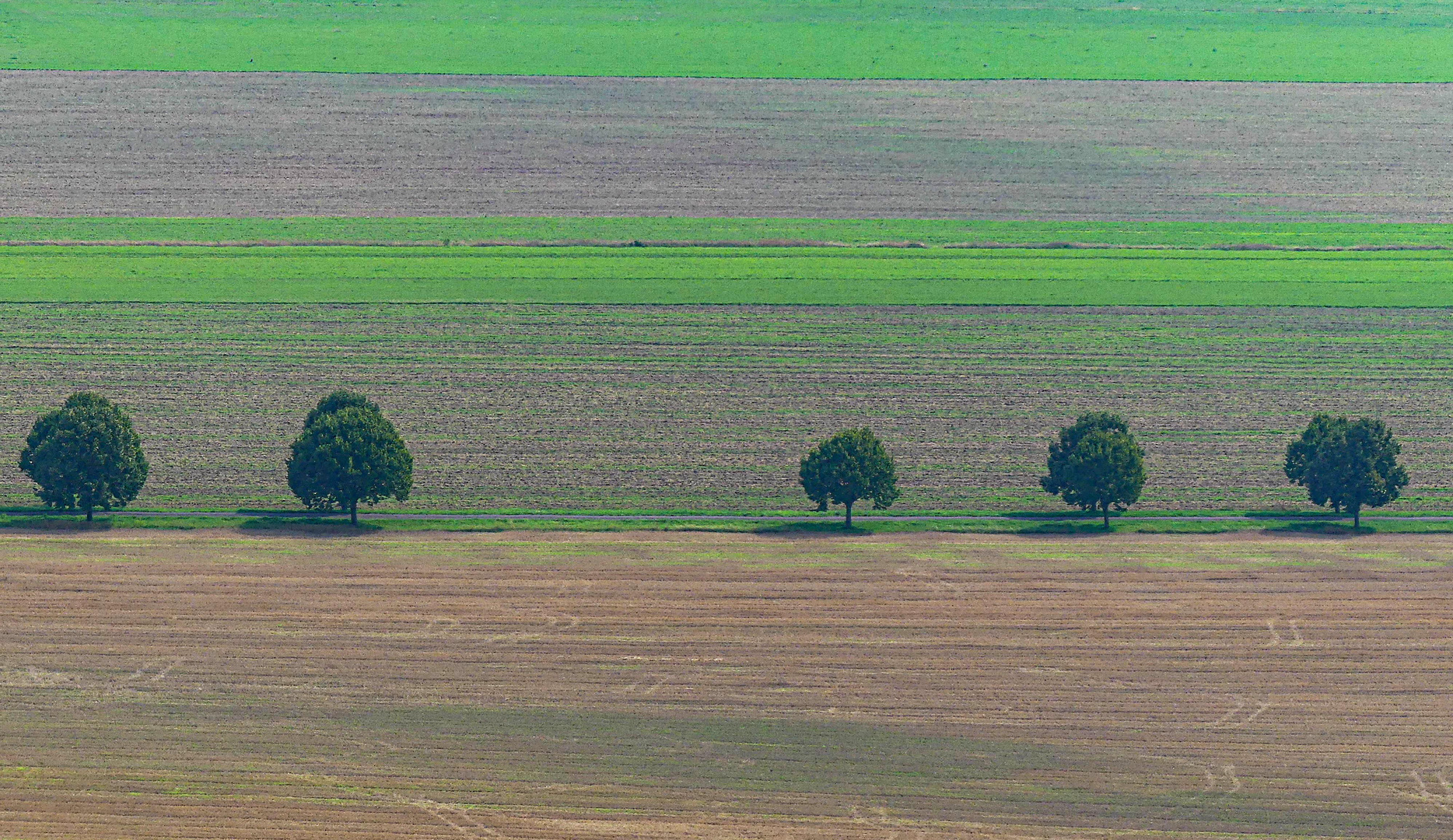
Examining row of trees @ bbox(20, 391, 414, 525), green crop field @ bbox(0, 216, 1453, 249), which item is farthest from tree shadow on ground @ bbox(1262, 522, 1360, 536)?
row of trees @ bbox(20, 391, 414, 525)

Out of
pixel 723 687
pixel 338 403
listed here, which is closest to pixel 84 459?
pixel 338 403

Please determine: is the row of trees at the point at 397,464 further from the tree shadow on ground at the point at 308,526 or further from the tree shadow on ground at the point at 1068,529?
the tree shadow on ground at the point at 1068,529

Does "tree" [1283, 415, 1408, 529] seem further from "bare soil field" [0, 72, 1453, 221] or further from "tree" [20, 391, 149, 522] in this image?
"tree" [20, 391, 149, 522]

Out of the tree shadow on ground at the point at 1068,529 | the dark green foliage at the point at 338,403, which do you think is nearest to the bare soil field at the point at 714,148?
the dark green foliage at the point at 338,403

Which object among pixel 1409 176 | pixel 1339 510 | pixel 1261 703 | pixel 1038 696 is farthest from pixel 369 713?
pixel 1409 176

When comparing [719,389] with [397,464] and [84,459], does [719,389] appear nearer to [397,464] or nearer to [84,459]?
[397,464]

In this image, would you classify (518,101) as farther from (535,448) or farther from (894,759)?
(894,759)

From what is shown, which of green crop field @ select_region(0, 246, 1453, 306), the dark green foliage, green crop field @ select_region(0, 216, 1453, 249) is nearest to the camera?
the dark green foliage
